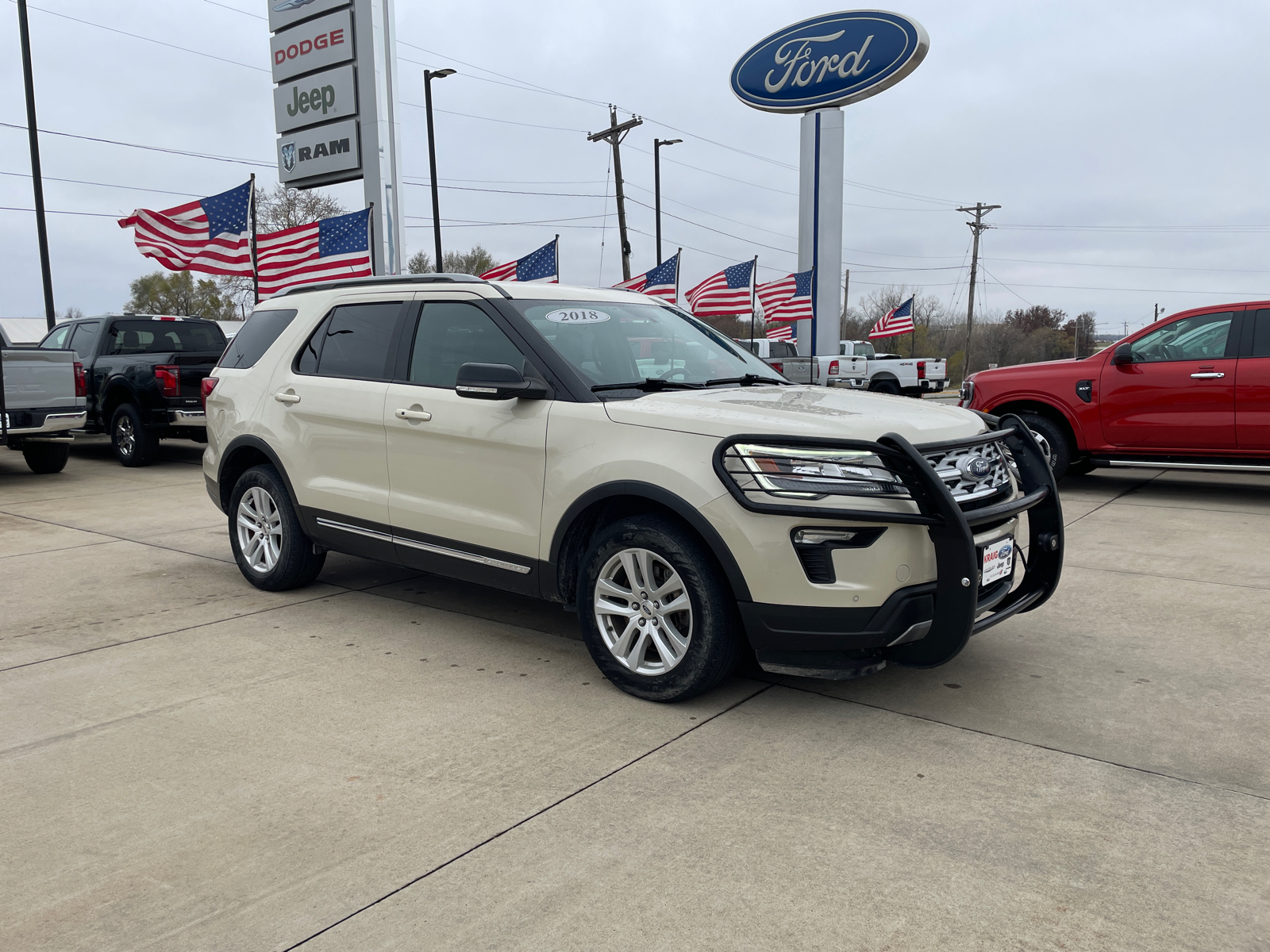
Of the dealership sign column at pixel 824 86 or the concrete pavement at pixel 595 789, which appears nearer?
the concrete pavement at pixel 595 789

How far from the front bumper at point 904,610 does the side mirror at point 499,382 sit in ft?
3.42

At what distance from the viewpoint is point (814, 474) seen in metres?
3.59

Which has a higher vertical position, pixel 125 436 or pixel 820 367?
pixel 820 367

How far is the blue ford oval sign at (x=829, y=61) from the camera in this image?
2088cm

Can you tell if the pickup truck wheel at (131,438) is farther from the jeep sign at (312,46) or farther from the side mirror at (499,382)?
the side mirror at (499,382)

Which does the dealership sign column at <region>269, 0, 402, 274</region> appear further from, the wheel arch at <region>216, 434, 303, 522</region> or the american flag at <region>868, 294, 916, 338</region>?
the american flag at <region>868, 294, 916, 338</region>

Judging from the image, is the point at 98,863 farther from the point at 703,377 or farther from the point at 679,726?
the point at 703,377

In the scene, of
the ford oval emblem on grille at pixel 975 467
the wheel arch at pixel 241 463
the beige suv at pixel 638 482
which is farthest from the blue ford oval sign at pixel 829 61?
the ford oval emblem on grille at pixel 975 467

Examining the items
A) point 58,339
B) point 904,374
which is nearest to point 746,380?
point 58,339

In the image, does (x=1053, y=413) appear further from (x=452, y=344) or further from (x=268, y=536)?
(x=268, y=536)

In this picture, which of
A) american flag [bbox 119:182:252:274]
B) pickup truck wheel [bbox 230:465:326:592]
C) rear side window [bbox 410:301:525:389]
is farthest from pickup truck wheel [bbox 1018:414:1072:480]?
american flag [bbox 119:182:252:274]

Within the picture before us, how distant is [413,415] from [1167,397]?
7350mm

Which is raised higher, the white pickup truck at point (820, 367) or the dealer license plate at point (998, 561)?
the white pickup truck at point (820, 367)

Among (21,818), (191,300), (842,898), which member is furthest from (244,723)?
(191,300)
